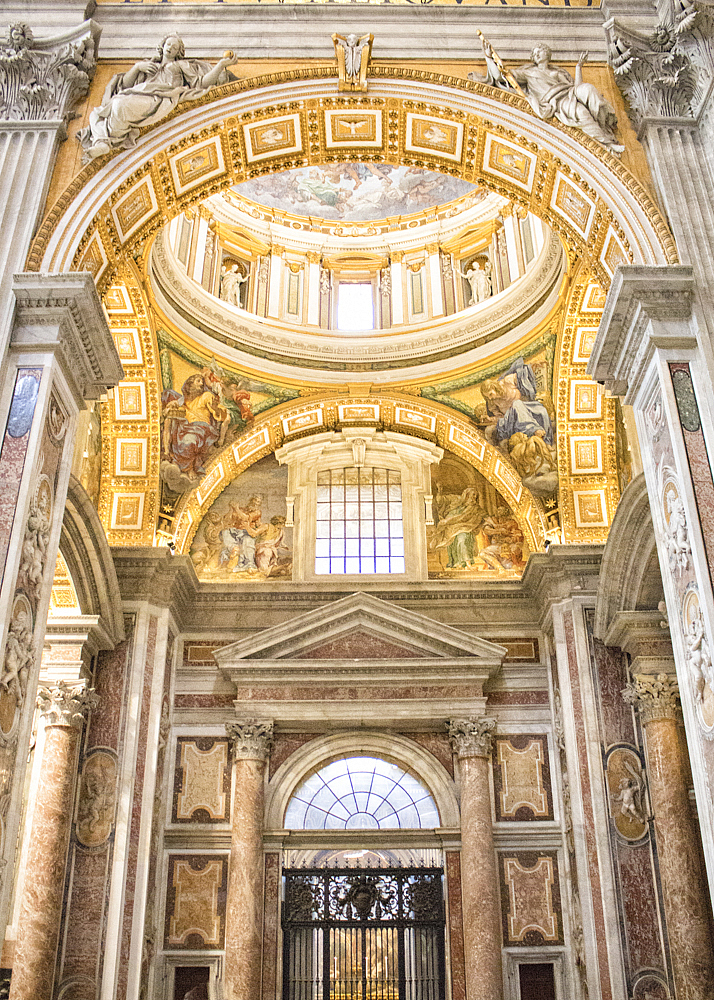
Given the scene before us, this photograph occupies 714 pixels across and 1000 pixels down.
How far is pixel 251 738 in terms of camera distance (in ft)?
49.0

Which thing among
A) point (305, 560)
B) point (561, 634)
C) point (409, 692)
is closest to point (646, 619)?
point (561, 634)

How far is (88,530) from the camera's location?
1341 centimetres

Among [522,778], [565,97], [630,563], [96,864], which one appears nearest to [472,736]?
[522,778]

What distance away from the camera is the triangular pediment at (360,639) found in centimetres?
1555

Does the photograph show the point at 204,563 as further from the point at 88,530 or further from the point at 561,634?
the point at 561,634

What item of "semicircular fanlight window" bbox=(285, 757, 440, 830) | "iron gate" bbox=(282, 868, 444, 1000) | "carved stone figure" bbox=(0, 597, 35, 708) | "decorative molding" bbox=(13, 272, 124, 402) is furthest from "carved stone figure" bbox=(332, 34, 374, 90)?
"iron gate" bbox=(282, 868, 444, 1000)

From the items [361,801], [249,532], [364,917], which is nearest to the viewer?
[364,917]

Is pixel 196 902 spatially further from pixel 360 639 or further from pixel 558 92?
pixel 558 92

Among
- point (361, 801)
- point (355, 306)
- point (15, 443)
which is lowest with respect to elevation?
point (361, 801)

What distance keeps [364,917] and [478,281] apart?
10.5 metres

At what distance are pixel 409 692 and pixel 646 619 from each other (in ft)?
12.3

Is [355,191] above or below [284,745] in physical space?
above

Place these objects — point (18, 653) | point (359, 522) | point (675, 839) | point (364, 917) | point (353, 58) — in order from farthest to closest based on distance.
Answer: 1. point (359, 522)
2. point (364, 917)
3. point (675, 839)
4. point (353, 58)
5. point (18, 653)

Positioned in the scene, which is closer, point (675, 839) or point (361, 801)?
point (675, 839)
